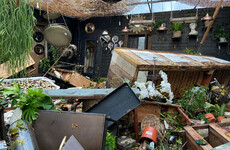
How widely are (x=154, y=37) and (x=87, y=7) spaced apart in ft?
11.8

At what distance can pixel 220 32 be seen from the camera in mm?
7785

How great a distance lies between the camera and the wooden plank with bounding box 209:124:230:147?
218cm

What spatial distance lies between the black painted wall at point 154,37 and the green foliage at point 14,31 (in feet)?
20.6

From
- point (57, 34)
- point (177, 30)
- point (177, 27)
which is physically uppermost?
point (177, 27)

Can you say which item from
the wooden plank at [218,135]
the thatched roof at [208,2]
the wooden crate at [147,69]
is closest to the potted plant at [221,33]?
the thatched roof at [208,2]

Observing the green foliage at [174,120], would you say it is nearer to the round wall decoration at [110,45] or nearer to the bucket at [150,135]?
the bucket at [150,135]

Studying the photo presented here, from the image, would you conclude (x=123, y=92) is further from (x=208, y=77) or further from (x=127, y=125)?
(x=208, y=77)

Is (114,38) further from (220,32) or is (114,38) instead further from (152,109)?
(152,109)

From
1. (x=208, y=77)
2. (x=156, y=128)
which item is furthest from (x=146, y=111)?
(x=208, y=77)

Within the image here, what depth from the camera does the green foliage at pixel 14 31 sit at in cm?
200

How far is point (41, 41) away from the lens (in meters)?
9.88

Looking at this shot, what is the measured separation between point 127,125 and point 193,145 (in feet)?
3.94

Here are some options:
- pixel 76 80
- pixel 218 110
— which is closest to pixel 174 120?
pixel 218 110

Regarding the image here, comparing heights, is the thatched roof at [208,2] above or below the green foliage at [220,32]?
above
